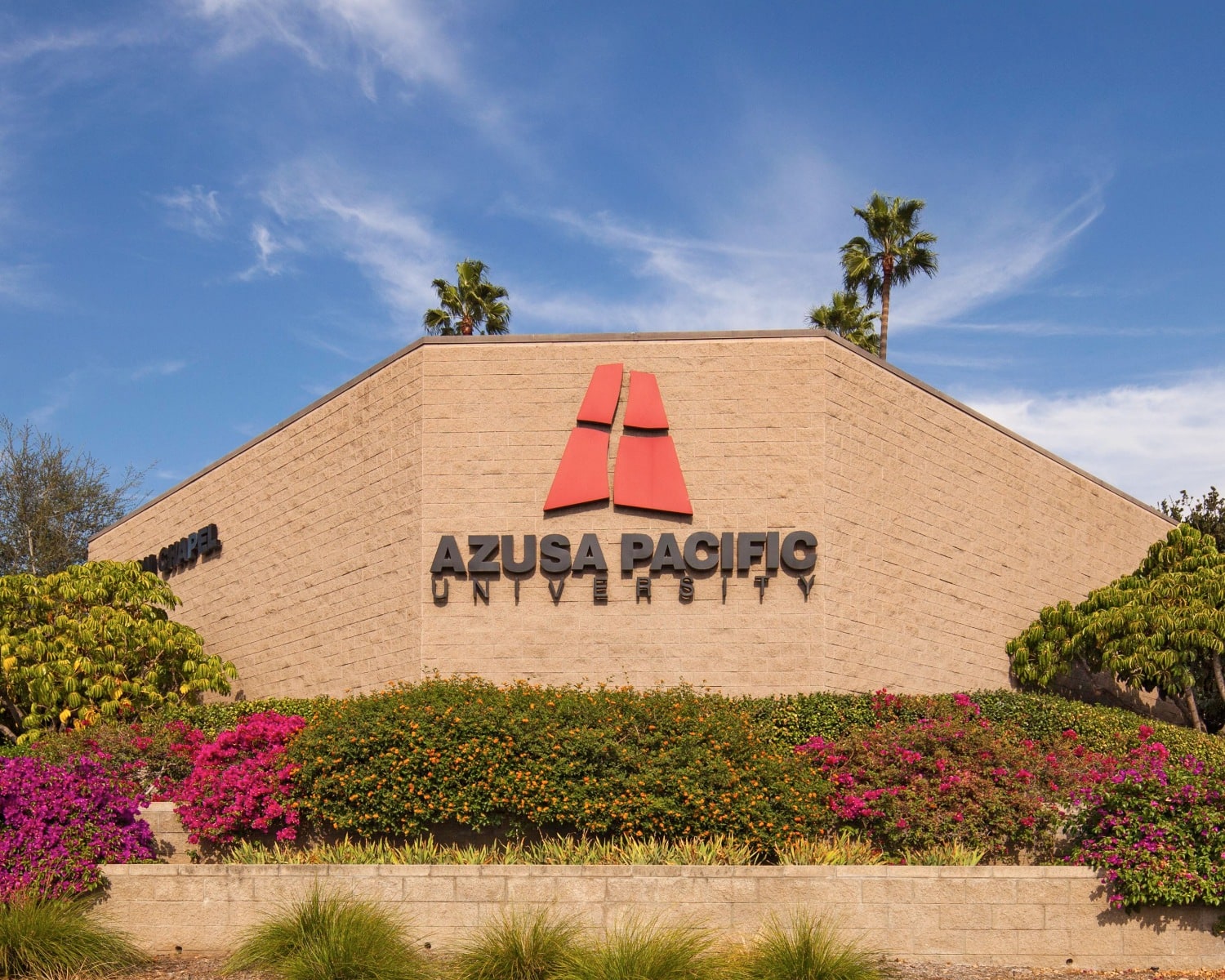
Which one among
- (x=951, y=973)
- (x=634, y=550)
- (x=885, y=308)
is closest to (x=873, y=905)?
(x=951, y=973)

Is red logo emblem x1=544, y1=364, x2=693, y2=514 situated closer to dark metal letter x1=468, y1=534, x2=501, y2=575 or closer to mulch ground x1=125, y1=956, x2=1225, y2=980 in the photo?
dark metal letter x1=468, y1=534, x2=501, y2=575

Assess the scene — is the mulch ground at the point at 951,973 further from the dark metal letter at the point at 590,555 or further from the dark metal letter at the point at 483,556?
the dark metal letter at the point at 590,555

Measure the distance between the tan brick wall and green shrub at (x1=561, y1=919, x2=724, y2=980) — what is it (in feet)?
26.6

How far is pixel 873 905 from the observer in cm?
1105

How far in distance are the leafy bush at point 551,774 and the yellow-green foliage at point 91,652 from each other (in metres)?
8.32

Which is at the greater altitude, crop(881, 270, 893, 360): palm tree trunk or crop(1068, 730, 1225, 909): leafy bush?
crop(881, 270, 893, 360): palm tree trunk

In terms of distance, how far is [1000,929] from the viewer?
11.0 metres

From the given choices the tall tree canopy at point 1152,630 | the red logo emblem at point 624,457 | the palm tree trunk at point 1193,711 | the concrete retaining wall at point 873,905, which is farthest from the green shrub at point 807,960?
the palm tree trunk at point 1193,711

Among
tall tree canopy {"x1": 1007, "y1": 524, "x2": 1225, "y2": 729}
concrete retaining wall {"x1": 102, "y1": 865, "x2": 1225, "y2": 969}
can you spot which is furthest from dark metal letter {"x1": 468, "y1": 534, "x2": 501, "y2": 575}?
tall tree canopy {"x1": 1007, "y1": 524, "x2": 1225, "y2": 729}

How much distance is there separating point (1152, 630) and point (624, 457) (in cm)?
979

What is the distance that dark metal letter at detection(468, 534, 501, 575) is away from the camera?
1827cm

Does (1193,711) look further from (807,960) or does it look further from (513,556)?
(807,960)

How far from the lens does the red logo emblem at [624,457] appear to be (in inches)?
721

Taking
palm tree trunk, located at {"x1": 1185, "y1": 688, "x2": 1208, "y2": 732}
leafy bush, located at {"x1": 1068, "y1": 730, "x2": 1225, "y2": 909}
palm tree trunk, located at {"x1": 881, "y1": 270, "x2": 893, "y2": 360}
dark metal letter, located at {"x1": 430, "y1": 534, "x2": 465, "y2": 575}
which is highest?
palm tree trunk, located at {"x1": 881, "y1": 270, "x2": 893, "y2": 360}
